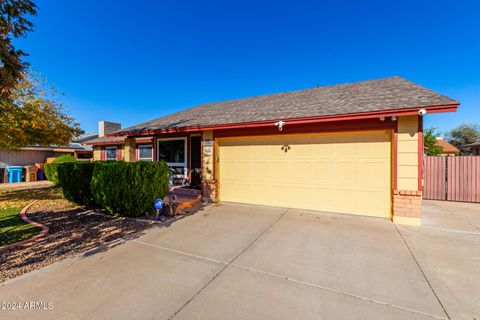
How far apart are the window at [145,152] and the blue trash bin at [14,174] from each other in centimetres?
1023

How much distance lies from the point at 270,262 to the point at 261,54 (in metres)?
11.4

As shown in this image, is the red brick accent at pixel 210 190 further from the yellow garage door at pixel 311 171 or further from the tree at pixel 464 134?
the tree at pixel 464 134

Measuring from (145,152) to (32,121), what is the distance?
17.1 feet

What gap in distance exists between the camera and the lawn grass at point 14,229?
4121 mm

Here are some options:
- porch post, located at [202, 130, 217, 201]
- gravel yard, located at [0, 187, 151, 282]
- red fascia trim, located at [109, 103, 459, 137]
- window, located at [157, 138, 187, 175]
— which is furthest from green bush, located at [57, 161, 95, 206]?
porch post, located at [202, 130, 217, 201]

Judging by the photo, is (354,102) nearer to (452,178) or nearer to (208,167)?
(208,167)

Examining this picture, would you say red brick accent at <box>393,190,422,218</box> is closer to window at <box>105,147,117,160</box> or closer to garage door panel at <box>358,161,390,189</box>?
garage door panel at <box>358,161,390,189</box>

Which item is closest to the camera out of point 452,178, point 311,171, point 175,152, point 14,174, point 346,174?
point 346,174

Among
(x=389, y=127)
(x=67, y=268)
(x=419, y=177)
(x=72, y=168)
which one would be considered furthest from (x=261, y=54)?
(x=67, y=268)

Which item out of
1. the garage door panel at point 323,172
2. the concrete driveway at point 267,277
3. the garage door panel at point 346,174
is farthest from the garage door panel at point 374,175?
the concrete driveway at point 267,277

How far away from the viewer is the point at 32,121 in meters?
7.08

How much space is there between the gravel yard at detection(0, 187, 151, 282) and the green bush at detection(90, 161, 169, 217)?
367mm

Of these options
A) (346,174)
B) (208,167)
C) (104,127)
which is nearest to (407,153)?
(346,174)

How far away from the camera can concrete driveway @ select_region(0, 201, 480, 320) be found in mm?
2287
